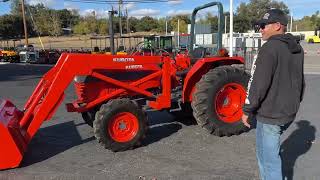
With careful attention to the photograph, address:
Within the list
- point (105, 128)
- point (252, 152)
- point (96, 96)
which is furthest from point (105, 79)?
point (252, 152)

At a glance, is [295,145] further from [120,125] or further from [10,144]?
[10,144]

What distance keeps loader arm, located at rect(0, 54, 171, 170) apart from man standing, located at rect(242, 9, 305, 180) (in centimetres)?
313

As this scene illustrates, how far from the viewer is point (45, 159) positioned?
5984 millimetres

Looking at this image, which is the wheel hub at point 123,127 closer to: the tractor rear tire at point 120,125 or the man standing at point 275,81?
the tractor rear tire at point 120,125

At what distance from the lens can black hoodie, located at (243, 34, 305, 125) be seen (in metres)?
3.62

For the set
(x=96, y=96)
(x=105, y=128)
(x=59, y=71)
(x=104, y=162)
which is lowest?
(x=104, y=162)

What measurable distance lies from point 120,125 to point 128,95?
29.7 inches

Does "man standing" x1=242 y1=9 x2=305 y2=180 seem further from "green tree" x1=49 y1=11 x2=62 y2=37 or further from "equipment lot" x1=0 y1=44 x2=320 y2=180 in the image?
"green tree" x1=49 y1=11 x2=62 y2=37

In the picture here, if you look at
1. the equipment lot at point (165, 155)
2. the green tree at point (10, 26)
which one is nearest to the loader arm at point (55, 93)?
the equipment lot at point (165, 155)

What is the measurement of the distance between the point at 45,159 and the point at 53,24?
9237 cm

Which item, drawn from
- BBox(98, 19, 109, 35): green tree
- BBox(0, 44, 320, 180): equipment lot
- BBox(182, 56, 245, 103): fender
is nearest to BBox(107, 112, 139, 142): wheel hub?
BBox(0, 44, 320, 180): equipment lot

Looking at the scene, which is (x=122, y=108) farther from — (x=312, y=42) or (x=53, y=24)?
(x=53, y=24)

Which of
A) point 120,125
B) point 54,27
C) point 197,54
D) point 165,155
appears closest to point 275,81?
point 165,155

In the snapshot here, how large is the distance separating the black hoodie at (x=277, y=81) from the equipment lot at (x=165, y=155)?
5.16 ft
